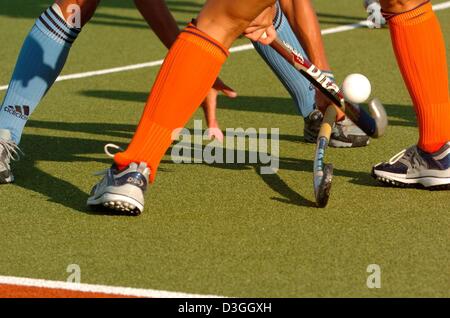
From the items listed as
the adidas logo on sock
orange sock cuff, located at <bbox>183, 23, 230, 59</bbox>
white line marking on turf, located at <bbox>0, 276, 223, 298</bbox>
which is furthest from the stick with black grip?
white line marking on turf, located at <bbox>0, 276, 223, 298</bbox>

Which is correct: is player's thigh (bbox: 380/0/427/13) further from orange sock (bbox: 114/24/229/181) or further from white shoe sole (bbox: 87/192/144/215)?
white shoe sole (bbox: 87/192/144/215)

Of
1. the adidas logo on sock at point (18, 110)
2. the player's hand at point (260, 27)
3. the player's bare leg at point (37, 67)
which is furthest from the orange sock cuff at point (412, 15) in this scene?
the adidas logo on sock at point (18, 110)

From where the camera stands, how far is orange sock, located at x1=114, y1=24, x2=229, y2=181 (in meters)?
4.11

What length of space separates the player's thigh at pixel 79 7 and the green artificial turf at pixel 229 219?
644mm

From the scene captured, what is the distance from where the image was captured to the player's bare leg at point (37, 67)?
4871mm

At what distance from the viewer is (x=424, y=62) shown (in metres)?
4.53

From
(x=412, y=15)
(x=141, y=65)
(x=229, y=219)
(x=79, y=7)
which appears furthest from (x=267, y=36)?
(x=141, y=65)

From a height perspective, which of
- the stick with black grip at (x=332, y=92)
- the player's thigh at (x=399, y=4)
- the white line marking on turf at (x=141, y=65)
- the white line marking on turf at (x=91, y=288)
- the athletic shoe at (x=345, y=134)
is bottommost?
the white line marking on turf at (x=91, y=288)

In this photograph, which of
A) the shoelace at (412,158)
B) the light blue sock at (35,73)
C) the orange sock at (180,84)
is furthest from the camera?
the light blue sock at (35,73)

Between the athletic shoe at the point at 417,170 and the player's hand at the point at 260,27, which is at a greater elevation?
the player's hand at the point at 260,27

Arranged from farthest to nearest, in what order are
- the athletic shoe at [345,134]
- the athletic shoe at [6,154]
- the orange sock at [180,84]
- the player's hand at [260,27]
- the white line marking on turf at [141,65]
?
the white line marking on turf at [141,65] → the athletic shoe at [345,134] → the athletic shoe at [6,154] → the player's hand at [260,27] → the orange sock at [180,84]

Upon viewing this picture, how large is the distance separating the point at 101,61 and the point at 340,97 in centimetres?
302

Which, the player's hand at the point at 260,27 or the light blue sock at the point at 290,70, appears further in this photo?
the light blue sock at the point at 290,70

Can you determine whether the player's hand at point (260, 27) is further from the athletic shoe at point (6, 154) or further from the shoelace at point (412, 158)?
the athletic shoe at point (6, 154)
